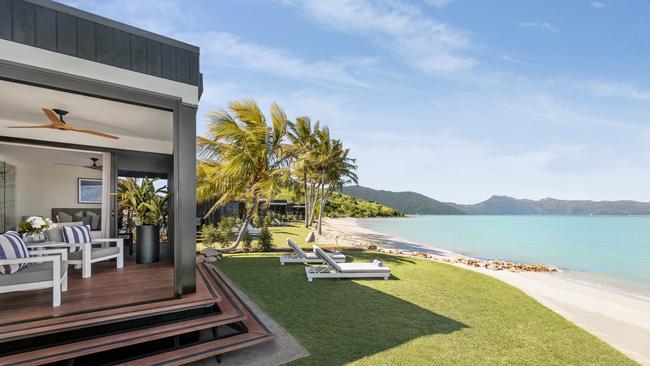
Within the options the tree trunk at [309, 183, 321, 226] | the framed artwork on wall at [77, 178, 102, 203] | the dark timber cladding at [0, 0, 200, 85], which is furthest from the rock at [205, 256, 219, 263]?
the tree trunk at [309, 183, 321, 226]

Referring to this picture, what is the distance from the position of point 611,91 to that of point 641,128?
10.9 meters

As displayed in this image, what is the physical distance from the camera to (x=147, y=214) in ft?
20.2

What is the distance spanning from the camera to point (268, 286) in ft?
19.6

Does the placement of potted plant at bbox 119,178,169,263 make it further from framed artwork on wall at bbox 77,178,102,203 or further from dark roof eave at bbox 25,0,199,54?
dark roof eave at bbox 25,0,199,54

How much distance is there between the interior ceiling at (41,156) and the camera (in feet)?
22.3

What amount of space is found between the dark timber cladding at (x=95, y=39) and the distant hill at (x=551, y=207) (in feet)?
349

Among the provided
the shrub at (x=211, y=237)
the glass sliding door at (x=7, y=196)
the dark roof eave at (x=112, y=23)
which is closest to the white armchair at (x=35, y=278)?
the dark roof eave at (x=112, y=23)

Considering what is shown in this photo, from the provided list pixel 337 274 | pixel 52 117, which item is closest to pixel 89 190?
pixel 52 117

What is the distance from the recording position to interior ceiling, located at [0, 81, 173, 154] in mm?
4112

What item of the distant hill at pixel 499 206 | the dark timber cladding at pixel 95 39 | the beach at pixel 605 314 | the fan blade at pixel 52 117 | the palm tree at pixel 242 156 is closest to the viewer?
the dark timber cladding at pixel 95 39

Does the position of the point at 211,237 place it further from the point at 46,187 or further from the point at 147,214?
the point at 147,214

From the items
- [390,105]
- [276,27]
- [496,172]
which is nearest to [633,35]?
[390,105]

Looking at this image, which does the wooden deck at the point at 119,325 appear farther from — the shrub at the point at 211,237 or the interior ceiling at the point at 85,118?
the shrub at the point at 211,237

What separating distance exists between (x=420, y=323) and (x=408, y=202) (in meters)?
83.9
